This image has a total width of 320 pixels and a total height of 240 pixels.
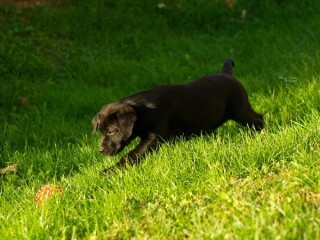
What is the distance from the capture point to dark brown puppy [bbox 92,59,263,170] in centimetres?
488

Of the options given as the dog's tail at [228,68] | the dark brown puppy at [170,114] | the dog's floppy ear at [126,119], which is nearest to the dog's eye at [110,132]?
the dark brown puppy at [170,114]

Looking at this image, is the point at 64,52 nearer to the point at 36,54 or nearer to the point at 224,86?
the point at 36,54

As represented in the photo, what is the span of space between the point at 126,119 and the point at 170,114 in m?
0.51

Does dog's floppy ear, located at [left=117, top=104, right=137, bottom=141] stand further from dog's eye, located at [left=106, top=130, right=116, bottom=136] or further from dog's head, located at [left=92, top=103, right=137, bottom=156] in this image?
dog's eye, located at [left=106, top=130, right=116, bottom=136]

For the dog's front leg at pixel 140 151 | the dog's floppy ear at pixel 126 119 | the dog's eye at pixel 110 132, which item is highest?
the dog's floppy ear at pixel 126 119

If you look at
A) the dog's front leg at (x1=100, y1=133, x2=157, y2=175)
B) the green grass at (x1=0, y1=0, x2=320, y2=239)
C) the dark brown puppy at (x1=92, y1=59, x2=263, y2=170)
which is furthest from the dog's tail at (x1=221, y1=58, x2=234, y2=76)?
the dog's front leg at (x1=100, y1=133, x2=157, y2=175)

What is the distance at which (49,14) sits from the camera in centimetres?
1012

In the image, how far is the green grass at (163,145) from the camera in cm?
332

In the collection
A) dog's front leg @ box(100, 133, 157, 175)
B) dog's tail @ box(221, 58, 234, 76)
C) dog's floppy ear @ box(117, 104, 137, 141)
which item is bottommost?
dog's front leg @ box(100, 133, 157, 175)

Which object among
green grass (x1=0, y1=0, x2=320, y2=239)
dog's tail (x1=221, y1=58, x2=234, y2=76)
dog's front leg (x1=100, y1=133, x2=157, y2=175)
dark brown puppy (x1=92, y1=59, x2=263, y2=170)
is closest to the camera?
green grass (x1=0, y1=0, x2=320, y2=239)

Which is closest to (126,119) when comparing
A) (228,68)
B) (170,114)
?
(170,114)

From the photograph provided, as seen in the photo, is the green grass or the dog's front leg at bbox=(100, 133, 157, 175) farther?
the dog's front leg at bbox=(100, 133, 157, 175)

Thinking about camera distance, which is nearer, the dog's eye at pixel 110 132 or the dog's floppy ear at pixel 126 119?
the dog's floppy ear at pixel 126 119

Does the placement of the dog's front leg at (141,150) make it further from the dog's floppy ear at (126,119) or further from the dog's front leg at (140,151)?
the dog's floppy ear at (126,119)
